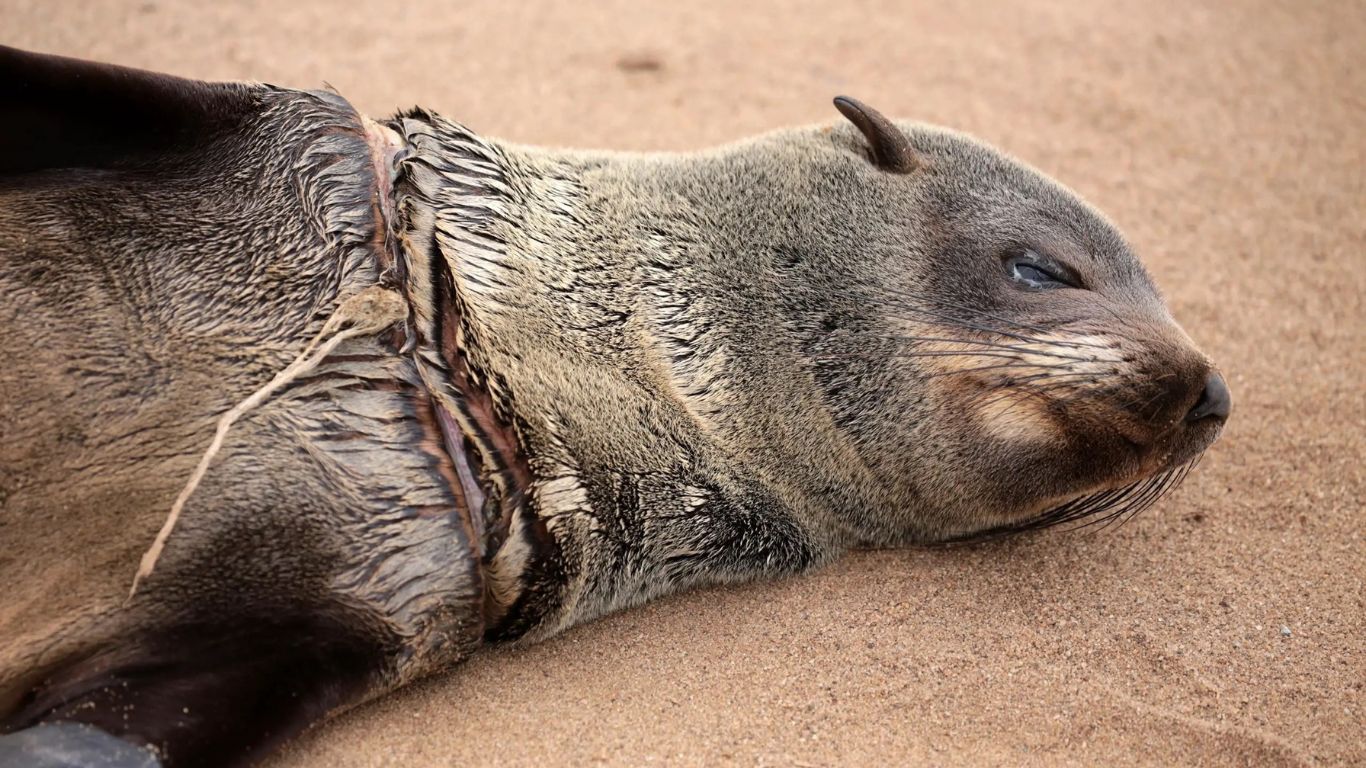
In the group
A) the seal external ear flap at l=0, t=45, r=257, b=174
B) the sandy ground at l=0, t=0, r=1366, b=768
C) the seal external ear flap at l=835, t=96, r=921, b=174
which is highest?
the seal external ear flap at l=0, t=45, r=257, b=174

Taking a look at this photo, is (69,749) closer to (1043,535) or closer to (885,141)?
(885,141)

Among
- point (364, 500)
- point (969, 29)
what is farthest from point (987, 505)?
point (969, 29)

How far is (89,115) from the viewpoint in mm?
2572

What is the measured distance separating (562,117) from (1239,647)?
149 inches

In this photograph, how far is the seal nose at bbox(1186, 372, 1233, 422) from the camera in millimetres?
2760

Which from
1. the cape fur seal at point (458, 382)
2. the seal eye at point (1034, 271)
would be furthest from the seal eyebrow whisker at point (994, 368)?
the seal eye at point (1034, 271)

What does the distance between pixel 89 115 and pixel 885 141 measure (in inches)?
81.0

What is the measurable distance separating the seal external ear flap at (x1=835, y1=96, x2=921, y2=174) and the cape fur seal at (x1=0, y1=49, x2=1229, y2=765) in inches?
0.5

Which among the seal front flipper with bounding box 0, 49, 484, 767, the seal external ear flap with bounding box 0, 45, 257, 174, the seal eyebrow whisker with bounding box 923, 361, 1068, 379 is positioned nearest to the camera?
the seal front flipper with bounding box 0, 49, 484, 767

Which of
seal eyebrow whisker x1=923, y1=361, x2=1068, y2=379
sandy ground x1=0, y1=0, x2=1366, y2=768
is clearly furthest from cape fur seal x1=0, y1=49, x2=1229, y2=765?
sandy ground x1=0, y1=0, x2=1366, y2=768

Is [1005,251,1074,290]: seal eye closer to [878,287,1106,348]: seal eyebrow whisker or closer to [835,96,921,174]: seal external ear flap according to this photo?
[878,287,1106,348]: seal eyebrow whisker

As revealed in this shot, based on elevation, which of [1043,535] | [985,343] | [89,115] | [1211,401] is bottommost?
[1043,535]

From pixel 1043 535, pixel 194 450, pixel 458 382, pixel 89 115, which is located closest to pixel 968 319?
pixel 1043 535

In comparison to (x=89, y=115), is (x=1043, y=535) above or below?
below
